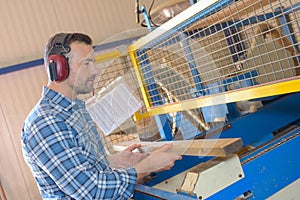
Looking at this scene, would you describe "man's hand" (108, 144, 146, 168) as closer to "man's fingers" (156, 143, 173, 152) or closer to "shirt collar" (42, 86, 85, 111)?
"man's fingers" (156, 143, 173, 152)

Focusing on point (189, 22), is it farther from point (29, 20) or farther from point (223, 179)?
point (29, 20)

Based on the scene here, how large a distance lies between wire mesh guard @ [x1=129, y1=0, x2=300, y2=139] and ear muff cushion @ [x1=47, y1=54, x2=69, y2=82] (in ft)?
1.14

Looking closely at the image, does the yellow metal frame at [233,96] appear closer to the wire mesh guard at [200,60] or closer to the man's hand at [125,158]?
the wire mesh guard at [200,60]

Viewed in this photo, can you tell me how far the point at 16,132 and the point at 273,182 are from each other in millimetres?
3410

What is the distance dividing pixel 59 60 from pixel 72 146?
1.02 ft

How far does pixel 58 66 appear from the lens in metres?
1.17

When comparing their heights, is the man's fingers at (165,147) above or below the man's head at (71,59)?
below

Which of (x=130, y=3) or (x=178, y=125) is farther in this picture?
(x=130, y=3)

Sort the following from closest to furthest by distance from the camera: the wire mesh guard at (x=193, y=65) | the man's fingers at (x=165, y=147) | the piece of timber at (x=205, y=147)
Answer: the piece of timber at (x=205, y=147) < the man's fingers at (x=165, y=147) < the wire mesh guard at (x=193, y=65)

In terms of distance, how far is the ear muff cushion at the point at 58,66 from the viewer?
1162mm

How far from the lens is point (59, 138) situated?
1069 millimetres

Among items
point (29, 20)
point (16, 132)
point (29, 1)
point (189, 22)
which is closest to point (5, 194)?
point (16, 132)

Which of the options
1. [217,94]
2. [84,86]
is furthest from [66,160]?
[217,94]

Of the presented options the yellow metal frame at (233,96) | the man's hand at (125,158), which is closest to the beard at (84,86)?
the man's hand at (125,158)
